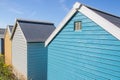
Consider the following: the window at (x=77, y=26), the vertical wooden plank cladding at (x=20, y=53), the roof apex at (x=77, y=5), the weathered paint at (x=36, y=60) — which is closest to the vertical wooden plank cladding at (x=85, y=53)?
the window at (x=77, y=26)

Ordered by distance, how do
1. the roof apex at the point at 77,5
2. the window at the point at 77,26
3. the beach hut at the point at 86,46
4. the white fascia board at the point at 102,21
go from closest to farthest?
the white fascia board at the point at 102,21 → the beach hut at the point at 86,46 → the roof apex at the point at 77,5 → the window at the point at 77,26

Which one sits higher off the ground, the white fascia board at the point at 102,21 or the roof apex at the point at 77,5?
the roof apex at the point at 77,5

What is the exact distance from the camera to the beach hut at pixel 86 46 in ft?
18.6

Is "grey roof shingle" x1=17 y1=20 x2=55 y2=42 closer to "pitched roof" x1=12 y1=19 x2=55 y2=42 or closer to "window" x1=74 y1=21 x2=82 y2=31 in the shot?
"pitched roof" x1=12 y1=19 x2=55 y2=42

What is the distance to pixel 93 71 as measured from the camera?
21.2 feet

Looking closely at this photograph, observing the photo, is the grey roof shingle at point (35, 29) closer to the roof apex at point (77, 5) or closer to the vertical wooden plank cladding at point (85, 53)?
the vertical wooden plank cladding at point (85, 53)

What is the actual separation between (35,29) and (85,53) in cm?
596

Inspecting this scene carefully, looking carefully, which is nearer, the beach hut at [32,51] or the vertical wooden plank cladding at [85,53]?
the vertical wooden plank cladding at [85,53]

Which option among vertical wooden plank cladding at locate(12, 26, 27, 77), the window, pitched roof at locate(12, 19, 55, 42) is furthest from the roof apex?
vertical wooden plank cladding at locate(12, 26, 27, 77)

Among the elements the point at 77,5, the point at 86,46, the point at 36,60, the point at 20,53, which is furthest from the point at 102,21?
the point at 20,53

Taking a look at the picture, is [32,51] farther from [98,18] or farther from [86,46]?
[98,18]

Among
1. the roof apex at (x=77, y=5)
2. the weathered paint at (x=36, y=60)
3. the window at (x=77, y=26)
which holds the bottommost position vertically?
the weathered paint at (x=36, y=60)

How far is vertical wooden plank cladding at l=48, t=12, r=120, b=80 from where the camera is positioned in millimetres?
5736

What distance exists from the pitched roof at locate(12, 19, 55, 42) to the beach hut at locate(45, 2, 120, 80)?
2.05 meters
